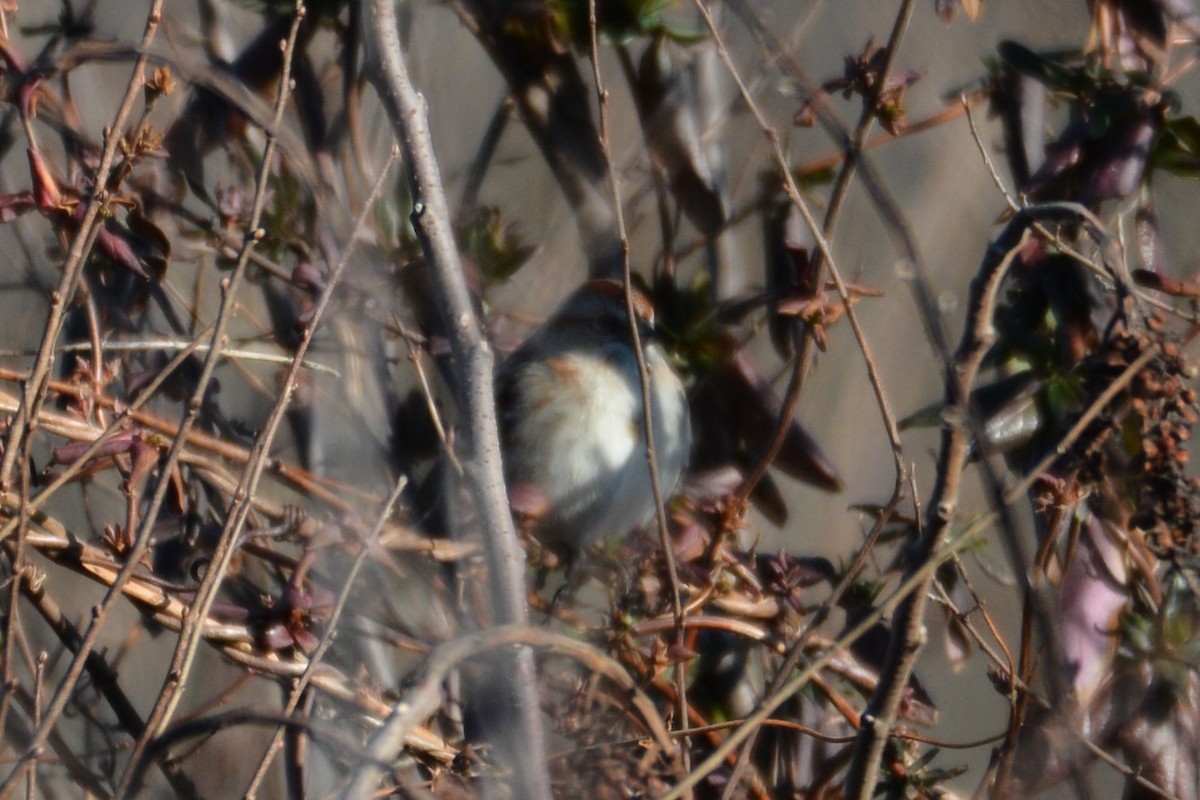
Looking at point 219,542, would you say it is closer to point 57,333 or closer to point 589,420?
point 57,333

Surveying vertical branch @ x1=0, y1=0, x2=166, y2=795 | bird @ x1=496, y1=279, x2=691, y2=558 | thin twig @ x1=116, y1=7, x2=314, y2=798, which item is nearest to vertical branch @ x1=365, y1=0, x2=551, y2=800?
thin twig @ x1=116, y1=7, x2=314, y2=798

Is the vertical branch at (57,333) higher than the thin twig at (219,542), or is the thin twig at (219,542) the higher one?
the vertical branch at (57,333)

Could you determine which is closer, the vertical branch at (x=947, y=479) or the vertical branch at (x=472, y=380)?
the vertical branch at (x=947, y=479)

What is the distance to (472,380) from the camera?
1.82m

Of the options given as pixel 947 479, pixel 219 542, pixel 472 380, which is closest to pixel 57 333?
pixel 219 542

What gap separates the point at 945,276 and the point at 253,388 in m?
1.87

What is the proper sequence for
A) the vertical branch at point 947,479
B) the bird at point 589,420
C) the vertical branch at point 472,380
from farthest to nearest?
the bird at point 589,420 < the vertical branch at point 472,380 < the vertical branch at point 947,479

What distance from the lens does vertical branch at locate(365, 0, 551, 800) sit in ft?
5.62

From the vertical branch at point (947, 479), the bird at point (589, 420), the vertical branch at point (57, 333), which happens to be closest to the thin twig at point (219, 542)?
the vertical branch at point (57, 333)

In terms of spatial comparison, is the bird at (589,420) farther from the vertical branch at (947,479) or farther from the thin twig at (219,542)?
the vertical branch at (947,479)

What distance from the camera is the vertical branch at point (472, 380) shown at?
1712mm

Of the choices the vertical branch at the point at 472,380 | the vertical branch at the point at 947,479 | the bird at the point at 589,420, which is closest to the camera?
the vertical branch at the point at 947,479

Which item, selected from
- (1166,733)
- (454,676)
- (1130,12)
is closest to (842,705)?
(1166,733)

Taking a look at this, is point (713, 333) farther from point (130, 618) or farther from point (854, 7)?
point (130, 618)
